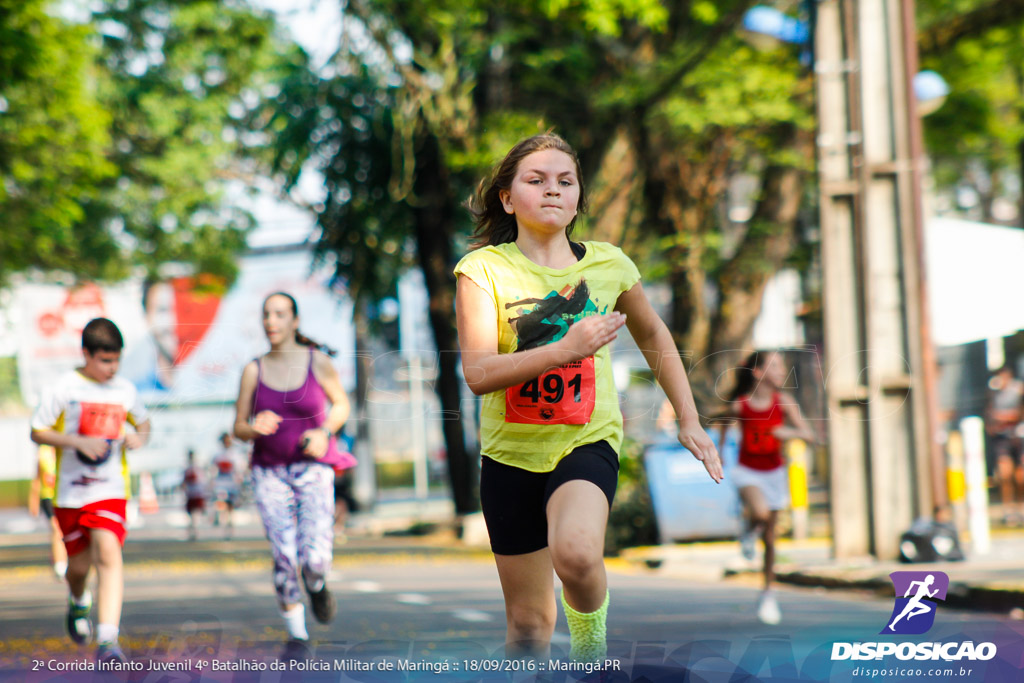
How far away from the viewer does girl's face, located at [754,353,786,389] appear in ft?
29.4

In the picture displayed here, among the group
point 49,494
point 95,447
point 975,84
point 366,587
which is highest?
point 975,84

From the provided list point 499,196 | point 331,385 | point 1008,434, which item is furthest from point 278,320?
point 1008,434

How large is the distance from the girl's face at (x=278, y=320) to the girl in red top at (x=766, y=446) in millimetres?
3277

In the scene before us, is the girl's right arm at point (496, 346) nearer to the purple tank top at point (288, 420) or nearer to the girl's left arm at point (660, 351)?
the girl's left arm at point (660, 351)

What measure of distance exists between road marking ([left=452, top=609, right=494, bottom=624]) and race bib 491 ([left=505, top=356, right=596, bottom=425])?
482 centimetres

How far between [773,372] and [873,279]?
2918mm

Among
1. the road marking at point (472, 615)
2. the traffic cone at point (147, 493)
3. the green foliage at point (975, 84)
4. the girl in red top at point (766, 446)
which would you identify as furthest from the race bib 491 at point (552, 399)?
the traffic cone at point (147, 493)

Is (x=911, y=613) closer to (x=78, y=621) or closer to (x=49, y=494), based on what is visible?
(x=78, y=621)

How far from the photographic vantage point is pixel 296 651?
6.60 m

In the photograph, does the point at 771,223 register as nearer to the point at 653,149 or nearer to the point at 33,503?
the point at 653,149

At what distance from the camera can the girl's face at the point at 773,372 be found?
353 inches

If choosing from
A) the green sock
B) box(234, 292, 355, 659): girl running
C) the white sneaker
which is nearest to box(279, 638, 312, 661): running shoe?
box(234, 292, 355, 659): girl running

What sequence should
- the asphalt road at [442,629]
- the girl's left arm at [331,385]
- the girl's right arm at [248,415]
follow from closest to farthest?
the asphalt road at [442,629] → the girl's right arm at [248,415] → the girl's left arm at [331,385]

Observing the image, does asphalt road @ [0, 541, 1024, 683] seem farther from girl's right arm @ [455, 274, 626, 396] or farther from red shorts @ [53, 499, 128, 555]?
girl's right arm @ [455, 274, 626, 396]
